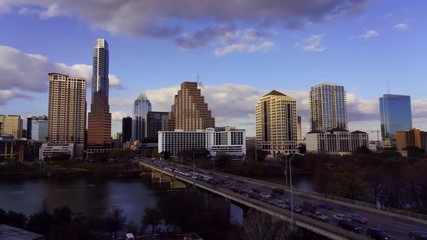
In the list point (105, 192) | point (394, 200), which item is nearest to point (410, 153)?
point (394, 200)

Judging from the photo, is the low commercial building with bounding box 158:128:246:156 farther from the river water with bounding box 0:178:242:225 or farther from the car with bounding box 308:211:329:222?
the car with bounding box 308:211:329:222

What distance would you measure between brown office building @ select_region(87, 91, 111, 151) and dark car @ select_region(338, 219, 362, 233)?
17326 centimetres

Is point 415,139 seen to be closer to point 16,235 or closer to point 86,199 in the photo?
point 86,199

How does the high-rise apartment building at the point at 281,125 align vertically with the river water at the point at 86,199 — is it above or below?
above

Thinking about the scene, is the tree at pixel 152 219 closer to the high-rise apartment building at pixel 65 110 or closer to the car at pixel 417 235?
the car at pixel 417 235

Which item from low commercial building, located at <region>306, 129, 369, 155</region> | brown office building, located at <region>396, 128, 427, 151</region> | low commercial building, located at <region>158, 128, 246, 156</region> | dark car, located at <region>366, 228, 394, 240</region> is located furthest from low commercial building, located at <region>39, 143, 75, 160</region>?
dark car, located at <region>366, 228, 394, 240</region>

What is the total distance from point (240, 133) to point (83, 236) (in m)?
154

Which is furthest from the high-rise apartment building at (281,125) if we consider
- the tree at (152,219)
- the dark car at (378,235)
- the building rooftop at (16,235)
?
the building rooftop at (16,235)

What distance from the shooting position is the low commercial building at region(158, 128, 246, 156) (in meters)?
179

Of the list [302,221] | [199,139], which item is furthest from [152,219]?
[199,139]

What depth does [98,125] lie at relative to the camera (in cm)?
18825

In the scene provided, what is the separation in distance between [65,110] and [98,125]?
1878cm

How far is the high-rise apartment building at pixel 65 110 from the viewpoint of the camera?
614 feet

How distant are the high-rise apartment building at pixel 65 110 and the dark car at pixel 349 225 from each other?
17947 cm
